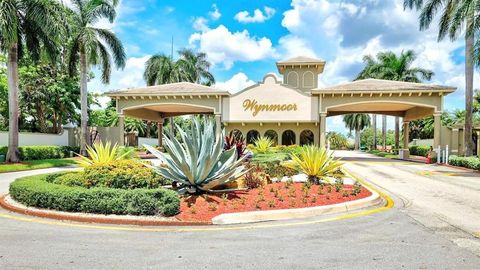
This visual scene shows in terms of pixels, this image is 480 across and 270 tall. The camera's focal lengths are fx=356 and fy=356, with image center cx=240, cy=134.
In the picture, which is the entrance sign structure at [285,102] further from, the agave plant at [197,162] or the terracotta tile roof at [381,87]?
the agave plant at [197,162]

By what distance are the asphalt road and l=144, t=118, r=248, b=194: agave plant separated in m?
2.02

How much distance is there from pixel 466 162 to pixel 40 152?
28.2m

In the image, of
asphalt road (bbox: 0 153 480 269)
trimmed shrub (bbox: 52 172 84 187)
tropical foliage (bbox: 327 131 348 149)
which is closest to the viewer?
asphalt road (bbox: 0 153 480 269)

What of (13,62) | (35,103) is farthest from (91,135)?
(13,62)

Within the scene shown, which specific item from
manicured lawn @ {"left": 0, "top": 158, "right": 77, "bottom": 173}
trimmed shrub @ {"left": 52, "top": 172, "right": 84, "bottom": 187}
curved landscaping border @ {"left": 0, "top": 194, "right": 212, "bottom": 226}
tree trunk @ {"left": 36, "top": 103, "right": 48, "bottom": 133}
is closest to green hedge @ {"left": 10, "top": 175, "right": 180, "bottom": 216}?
curved landscaping border @ {"left": 0, "top": 194, "right": 212, "bottom": 226}

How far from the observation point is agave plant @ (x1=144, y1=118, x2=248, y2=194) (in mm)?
8734

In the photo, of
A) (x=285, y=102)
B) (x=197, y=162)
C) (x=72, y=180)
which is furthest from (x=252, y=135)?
(x=197, y=162)

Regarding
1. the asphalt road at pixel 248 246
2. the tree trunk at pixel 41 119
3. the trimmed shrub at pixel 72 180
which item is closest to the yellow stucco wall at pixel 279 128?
the tree trunk at pixel 41 119

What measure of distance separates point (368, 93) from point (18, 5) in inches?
955

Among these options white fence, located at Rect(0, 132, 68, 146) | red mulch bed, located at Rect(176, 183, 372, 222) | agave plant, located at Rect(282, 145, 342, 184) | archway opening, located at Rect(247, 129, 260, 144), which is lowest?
red mulch bed, located at Rect(176, 183, 372, 222)

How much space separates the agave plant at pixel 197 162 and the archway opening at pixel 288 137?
22.7 meters

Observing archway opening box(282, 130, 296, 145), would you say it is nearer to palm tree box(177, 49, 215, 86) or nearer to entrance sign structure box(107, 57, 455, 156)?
entrance sign structure box(107, 57, 455, 156)

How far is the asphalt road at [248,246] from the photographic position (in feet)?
16.3

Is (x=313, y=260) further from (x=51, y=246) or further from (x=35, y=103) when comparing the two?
(x=35, y=103)
